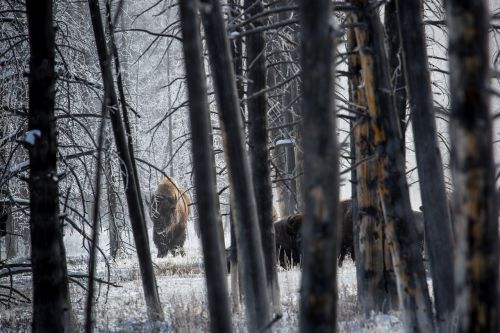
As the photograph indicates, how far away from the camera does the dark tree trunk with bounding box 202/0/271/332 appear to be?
503 cm

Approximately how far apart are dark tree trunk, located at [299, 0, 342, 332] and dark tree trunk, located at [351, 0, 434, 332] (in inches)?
89.2

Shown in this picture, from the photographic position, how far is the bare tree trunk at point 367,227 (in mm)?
7656

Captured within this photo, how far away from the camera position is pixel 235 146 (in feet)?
16.5

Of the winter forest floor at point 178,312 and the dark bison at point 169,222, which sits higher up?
the dark bison at point 169,222

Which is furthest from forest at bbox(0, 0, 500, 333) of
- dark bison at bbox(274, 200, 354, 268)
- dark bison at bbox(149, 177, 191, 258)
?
dark bison at bbox(149, 177, 191, 258)

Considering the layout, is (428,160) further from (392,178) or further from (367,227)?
(367,227)

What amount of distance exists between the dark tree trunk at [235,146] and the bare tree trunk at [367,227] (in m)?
2.77

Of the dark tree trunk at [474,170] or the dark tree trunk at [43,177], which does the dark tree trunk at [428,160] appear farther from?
the dark tree trunk at [43,177]

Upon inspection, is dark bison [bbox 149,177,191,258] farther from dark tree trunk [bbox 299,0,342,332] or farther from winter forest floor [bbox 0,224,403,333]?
dark tree trunk [bbox 299,0,342,332]

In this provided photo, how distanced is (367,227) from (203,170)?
14.5 feet

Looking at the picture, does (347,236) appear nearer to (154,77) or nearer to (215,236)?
(215,236)

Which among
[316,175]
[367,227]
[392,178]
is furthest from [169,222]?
[316,175]

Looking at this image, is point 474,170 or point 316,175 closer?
point 474,170

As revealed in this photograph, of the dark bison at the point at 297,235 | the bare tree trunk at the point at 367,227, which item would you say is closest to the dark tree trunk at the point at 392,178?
the bare tree trunk at the point at 367,227
